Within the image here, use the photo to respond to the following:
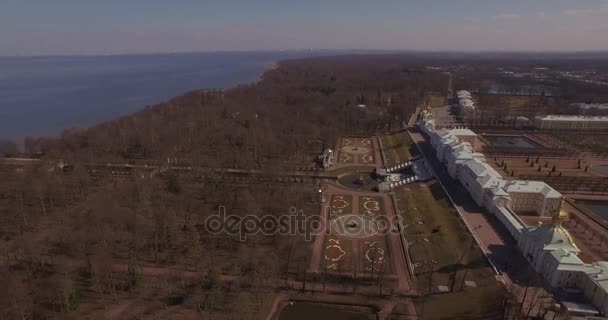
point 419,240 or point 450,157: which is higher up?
point 450,157

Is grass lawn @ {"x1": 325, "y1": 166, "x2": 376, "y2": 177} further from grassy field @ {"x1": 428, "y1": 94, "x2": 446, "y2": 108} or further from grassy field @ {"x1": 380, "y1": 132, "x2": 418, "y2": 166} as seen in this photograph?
grassy field @ {"x1": 428, "y1": 94, "x2": 446, "y2": 108}

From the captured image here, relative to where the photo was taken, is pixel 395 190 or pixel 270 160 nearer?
pixel 395 190

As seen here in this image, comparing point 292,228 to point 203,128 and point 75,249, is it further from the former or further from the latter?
point 203,128

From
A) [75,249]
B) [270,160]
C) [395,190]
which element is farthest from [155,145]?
[395,190]

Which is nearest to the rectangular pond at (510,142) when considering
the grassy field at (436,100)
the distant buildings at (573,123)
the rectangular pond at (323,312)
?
the distant buildings at (573,123)

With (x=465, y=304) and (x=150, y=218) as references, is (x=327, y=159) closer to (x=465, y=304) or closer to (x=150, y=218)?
(x=150, y=218)

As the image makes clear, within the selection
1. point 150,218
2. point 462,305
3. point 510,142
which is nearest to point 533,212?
point 462,305

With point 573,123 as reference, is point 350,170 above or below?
below
